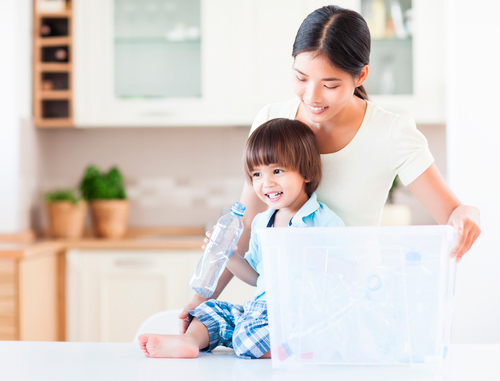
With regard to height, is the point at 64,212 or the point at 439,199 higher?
the point at 439,199

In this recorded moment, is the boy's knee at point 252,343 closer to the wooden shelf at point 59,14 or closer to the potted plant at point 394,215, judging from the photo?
the potted plant at point 394,215

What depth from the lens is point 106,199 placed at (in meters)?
2.85

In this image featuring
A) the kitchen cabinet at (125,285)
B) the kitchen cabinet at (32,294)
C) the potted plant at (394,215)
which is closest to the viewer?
the kitchen cabinet at (32,294)

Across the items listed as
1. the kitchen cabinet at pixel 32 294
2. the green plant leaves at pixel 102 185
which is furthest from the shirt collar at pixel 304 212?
the green plant leaves at pixel 102 185

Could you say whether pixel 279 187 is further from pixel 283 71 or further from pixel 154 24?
pixel 154 24

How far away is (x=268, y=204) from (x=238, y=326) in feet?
0.83

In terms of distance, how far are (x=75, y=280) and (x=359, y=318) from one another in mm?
2119

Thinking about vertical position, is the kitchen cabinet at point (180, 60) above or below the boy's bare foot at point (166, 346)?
above

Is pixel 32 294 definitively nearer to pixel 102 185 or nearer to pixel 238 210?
pixel 102 185

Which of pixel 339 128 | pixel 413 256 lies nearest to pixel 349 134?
pixel 339 128

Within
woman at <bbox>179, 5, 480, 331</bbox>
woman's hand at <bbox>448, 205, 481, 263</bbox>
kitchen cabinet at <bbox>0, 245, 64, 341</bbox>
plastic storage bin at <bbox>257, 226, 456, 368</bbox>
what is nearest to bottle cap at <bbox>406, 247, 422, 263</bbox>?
plastic storage bin at <bbox>257, 226, 456, 368</bbox>

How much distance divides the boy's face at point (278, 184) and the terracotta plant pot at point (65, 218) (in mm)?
1967

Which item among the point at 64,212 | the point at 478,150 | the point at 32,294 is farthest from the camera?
the point at 64,212

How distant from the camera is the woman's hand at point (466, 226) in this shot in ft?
2.82
